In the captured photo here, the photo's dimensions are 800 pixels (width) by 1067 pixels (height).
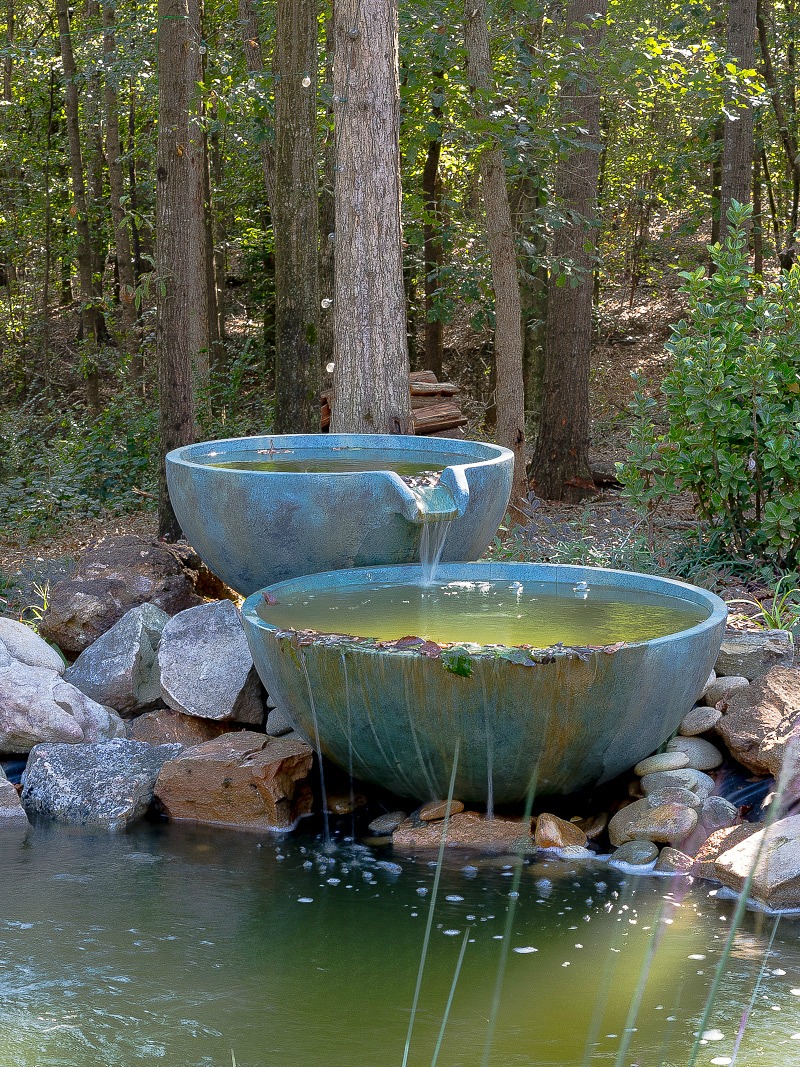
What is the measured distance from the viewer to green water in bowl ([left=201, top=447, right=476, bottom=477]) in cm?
611

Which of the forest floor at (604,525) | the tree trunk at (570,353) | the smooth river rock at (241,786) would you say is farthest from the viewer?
the tree trunk at (570,353)

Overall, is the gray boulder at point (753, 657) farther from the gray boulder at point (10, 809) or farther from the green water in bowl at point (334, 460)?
the gray boulder at point (10, 809)

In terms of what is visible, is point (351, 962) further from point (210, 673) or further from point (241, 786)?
point (210, 673)

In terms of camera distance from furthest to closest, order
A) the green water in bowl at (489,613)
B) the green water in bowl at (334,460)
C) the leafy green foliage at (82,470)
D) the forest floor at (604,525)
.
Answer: the leafy green foliage at (82,470), the forest floor at (604,525), the green water in bowl at (334,460), the green water in bowl at (489,613)

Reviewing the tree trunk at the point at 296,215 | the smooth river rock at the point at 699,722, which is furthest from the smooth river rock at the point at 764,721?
the tree trunk at the point at 296,215

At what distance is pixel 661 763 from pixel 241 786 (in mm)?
1651

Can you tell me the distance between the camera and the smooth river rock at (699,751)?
4.47 metres

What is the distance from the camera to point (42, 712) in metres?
5.04

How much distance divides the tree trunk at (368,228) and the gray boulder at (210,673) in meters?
1.89

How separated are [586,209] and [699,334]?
4146mm

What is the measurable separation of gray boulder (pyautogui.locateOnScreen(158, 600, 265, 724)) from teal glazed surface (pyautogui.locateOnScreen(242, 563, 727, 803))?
A: 0.75m

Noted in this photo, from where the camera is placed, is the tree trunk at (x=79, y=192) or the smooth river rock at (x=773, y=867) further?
Result: the tree trunk at (x=79, y=192)

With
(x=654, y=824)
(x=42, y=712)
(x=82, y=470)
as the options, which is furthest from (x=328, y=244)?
(x=654, y=824)

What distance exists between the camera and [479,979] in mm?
3191
